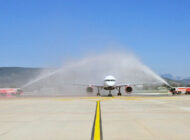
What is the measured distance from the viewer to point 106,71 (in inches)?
3664

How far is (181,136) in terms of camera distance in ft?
26.7

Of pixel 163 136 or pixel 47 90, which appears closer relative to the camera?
pixel 163 136

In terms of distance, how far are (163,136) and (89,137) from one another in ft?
7.86

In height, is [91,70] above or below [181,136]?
above

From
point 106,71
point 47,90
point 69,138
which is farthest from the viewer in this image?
point 106,71

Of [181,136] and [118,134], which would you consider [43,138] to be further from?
[181,136]

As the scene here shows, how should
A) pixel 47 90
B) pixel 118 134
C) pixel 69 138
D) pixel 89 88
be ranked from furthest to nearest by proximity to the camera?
pixel 47 90 < pixel 89 88 < pixel 118 134 < pixel 69 138

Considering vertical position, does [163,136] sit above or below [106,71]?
below

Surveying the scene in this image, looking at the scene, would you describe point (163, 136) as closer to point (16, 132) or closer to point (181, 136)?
point (181, 136)

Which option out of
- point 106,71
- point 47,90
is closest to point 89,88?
point 47,90

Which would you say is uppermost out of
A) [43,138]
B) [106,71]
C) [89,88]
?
[106,71]

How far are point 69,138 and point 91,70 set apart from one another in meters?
86.1

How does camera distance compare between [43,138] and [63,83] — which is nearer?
[43,138]

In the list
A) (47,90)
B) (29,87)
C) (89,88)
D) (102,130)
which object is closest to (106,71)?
(47,90)
